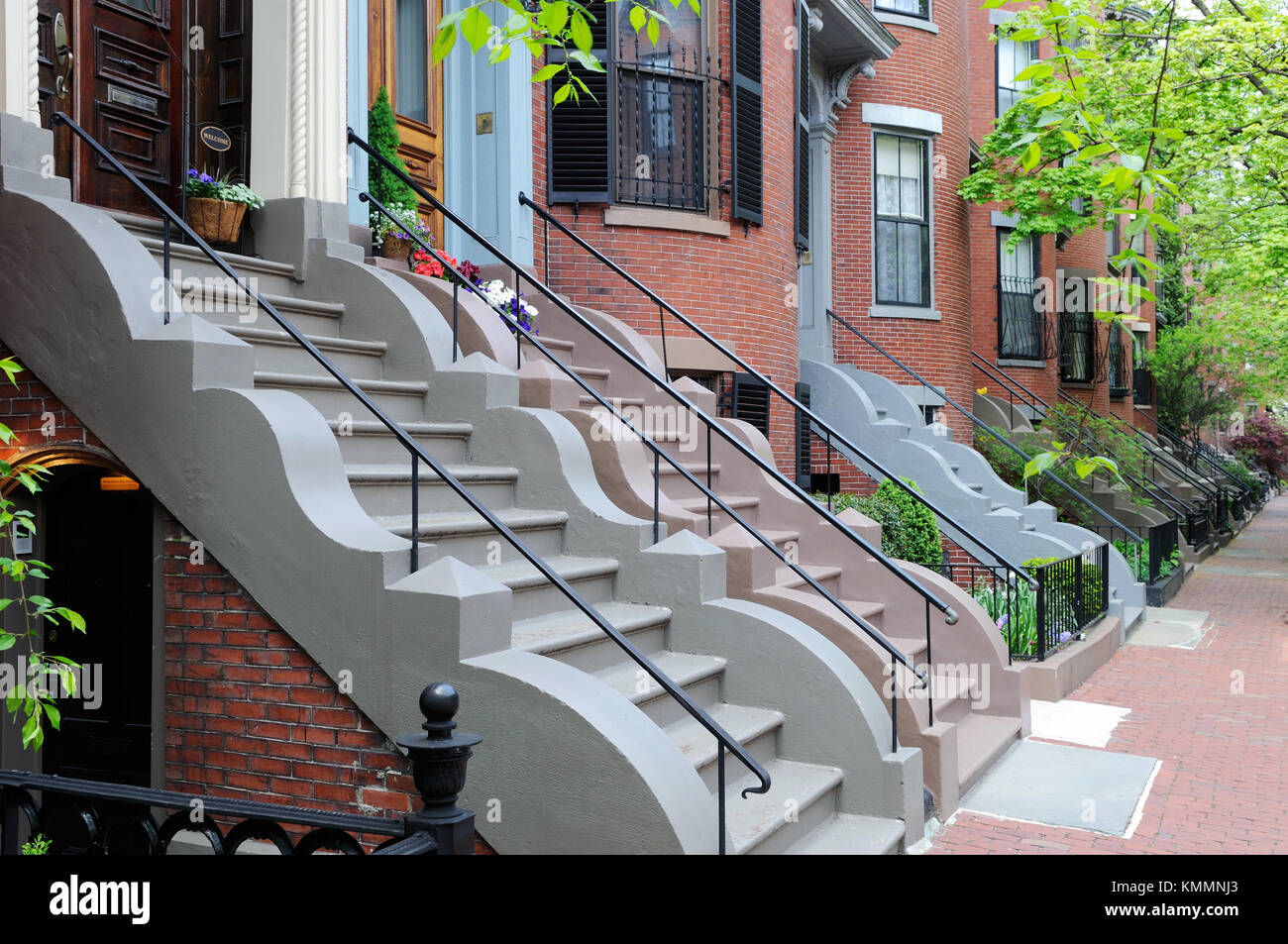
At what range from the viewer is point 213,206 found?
7.25m

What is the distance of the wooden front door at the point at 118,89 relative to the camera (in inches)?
269

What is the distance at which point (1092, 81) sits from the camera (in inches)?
621

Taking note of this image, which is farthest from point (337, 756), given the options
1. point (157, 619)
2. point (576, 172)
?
point (576, 172)

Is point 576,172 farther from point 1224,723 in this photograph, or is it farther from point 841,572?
point 1224,723

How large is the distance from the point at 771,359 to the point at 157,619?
791cm

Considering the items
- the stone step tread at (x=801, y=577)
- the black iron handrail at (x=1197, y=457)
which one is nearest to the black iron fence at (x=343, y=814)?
the stone step tread at (x=801, y=577)

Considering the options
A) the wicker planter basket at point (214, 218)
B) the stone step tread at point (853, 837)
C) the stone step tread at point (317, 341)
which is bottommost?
the stone step tread at point (853, 837)

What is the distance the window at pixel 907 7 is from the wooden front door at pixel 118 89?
11.5 meters

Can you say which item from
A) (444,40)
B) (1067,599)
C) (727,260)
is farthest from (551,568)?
(1067,599)

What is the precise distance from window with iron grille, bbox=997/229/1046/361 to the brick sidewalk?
23.0 ft

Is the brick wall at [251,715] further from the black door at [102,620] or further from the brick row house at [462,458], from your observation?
the black door at [102,620]

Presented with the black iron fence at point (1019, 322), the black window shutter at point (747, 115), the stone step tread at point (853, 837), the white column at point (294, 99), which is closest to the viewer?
the stone step tread at point (853, 837)

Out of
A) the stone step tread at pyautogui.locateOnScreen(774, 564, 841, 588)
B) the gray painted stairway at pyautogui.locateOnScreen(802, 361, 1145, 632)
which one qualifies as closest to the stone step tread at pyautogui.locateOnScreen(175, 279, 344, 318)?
the stone step tread at pyautogui.locateOnScreen(774, 564, 841, 588)

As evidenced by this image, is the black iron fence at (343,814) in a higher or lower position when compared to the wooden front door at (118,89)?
lower
